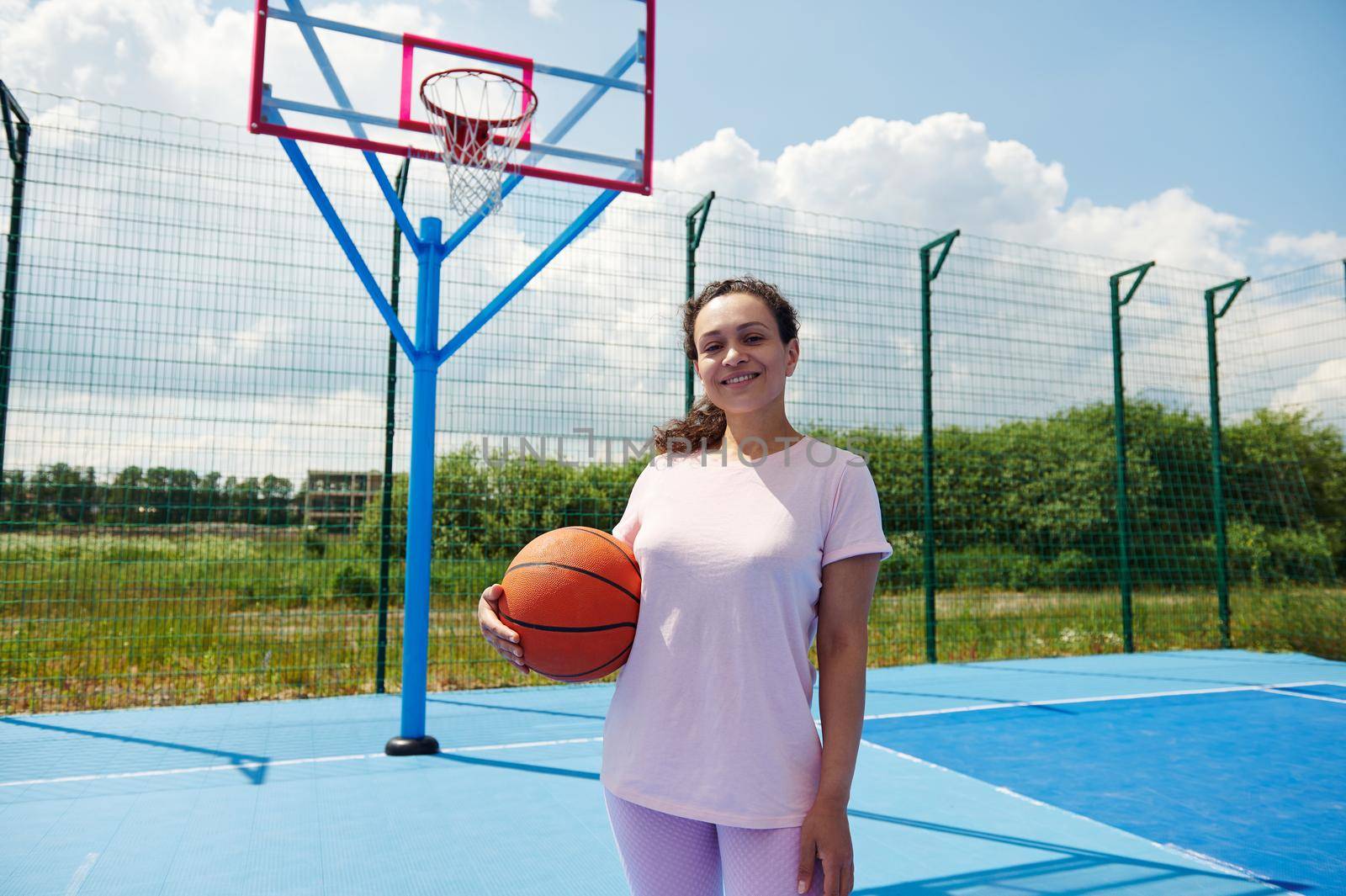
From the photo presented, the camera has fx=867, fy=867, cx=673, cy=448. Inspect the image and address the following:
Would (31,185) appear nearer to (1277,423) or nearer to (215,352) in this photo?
(215,352)

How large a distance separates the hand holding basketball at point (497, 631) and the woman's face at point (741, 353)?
0.52m

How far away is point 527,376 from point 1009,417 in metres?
4.00

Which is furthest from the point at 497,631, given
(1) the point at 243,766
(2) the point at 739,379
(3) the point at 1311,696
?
(3) the point at 1311,696

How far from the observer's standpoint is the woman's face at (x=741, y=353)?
1418mm

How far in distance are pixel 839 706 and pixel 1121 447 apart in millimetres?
7361

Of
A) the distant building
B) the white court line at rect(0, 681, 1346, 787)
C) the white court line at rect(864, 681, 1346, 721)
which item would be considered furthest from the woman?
the distant building

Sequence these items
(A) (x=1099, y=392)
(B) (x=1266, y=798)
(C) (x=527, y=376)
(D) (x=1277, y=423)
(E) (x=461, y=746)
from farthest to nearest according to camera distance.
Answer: (D) (x=1277, y=423) → (A) (x=1099, y=392) → (C) (x=527, y=376) → (E) (x=461, y=746) → (B) (x=1266, y=798)

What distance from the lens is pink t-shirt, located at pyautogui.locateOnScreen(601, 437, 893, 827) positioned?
1.24 m

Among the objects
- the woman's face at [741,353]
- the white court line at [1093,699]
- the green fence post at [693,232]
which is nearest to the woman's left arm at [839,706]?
the woman's face at [741,353]

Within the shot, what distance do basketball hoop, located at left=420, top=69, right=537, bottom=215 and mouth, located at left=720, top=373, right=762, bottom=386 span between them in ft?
9.79

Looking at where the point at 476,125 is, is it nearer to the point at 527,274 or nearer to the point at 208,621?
the point at 527,274

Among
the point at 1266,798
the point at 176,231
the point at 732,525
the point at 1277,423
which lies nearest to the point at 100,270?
the point at 176,231

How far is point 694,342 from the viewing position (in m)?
1.61

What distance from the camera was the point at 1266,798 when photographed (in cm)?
354
